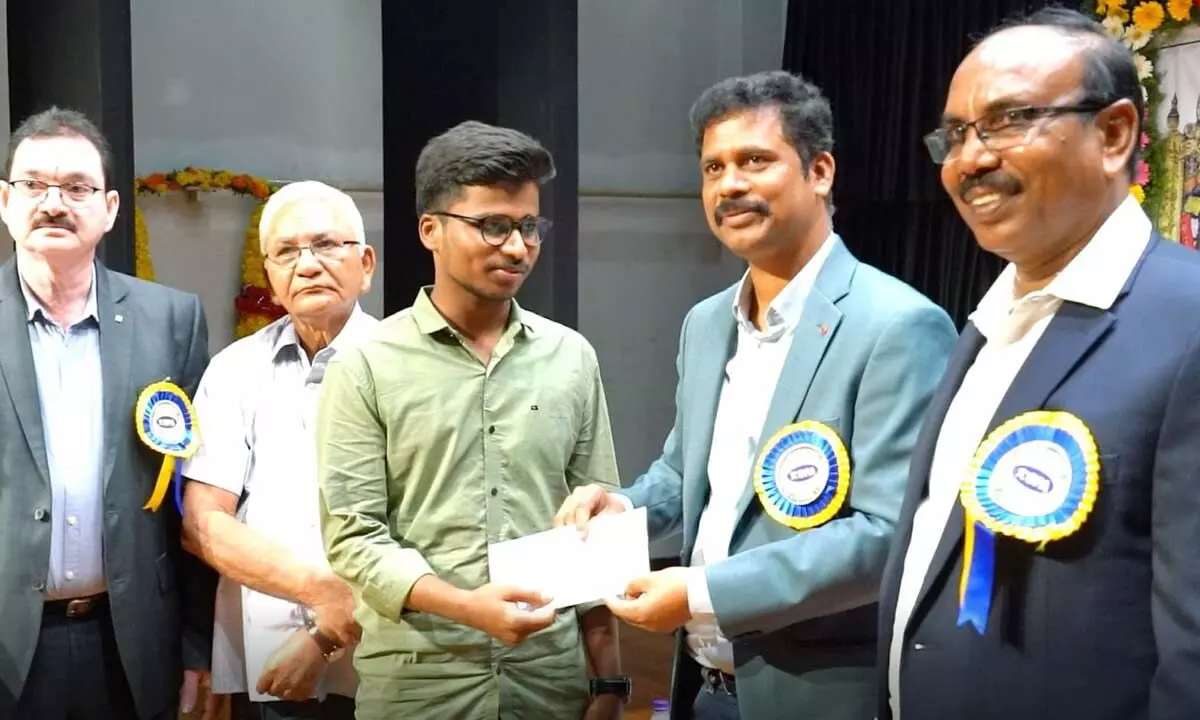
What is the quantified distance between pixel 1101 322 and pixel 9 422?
6.62 ft

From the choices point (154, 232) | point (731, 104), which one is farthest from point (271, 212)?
point (154, 232)

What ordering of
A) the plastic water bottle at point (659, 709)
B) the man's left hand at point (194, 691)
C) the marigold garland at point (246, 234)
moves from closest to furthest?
1. the man's left hand at point (194, 691)
2. the plastic water bottle at point (659, 709)
3. the marigold garland at point (246, 234)

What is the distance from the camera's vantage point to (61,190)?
2480 millimetres

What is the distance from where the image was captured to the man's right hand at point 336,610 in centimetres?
240

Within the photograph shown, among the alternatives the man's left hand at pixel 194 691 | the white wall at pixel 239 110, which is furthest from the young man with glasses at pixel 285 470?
the white wall at pixel 239 110

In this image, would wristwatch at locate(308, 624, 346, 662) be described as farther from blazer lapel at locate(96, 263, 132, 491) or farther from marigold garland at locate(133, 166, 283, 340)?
marigold garland at locate(133, 166, 283, 340)

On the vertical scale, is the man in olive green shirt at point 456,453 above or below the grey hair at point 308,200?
below

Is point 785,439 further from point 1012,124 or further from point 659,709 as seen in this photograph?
point 659,709

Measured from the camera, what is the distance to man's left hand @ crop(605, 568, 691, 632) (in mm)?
1872

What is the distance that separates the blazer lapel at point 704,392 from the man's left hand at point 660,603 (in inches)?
7.9

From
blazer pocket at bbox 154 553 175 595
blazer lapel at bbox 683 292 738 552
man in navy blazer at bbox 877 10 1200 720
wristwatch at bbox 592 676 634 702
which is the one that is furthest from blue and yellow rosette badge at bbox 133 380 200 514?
man in navy blazer at bbox 877 10 1200 720

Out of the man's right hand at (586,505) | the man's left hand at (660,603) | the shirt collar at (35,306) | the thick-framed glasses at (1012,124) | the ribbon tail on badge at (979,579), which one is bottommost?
the man's left hand at (660,603)

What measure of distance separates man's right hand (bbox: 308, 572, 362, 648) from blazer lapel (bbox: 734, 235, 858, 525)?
0.88m

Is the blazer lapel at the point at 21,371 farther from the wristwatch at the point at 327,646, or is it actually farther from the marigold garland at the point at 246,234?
the marigold garland at the point at 246,234
